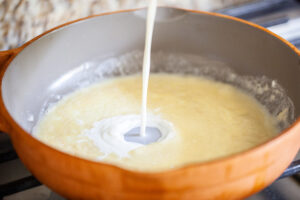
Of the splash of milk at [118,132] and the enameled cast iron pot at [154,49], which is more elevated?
the enameled cast iron pot at [154,49]

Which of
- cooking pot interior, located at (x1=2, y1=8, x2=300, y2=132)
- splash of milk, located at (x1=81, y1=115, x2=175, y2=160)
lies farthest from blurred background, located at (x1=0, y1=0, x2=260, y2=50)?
splash of milk, located at (x1=81, y1=115, x2=175, y2=160)

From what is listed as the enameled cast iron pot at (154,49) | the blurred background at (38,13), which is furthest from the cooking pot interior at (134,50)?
the blurred background at (38,13)

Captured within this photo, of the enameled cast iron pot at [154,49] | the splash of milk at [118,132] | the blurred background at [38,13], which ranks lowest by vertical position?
the splash of milk at [118,132]

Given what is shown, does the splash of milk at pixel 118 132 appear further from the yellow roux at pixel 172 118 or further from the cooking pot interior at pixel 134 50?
the cooking pot interior at pixel 134 50

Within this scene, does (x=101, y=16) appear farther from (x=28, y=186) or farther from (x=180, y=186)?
(x=180, y=186)

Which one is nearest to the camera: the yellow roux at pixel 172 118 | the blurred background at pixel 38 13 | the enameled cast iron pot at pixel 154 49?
the enameled cast iron pot at pixel 154 49

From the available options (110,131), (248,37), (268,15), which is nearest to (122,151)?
(110,131)

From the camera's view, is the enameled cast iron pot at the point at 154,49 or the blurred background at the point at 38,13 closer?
the enameled cast iron pot at the point at 154,49

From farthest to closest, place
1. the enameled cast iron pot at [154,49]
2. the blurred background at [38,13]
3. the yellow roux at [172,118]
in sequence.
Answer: the blurred background at [38,13] < the yellow roux at [172,118] < the enameled cast iron pot at [154,49]
